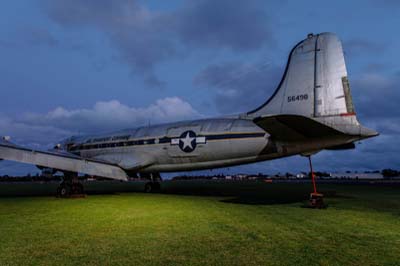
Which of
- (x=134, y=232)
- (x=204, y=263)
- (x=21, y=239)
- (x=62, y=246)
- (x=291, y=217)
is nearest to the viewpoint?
(x=204, y=263)

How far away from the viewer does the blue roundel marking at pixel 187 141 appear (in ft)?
61.3

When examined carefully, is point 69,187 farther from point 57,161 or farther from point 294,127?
point 294,127

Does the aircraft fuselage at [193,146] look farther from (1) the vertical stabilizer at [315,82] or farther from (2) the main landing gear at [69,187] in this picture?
(2) the main landing gear at [69,187]

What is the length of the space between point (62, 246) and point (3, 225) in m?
3.62

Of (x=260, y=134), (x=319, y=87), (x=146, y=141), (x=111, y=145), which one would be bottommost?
(x=260, y=134)

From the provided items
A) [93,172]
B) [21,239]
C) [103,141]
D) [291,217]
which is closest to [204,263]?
[21,239]

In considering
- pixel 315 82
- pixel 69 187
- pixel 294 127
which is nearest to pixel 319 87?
pixel 315 82

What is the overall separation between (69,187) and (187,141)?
7.93 m

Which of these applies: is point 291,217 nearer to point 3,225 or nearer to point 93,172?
point 3,225

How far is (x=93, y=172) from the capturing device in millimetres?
19406

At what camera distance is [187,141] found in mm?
18984

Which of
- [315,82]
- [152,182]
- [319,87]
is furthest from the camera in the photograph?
[152,182]

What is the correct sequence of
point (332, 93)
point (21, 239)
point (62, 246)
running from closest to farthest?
point (62, 246), point (21, 239), point (332, 93)

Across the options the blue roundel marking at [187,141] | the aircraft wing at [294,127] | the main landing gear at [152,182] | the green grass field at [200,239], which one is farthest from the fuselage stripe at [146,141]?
the green grass field at [200,239]
